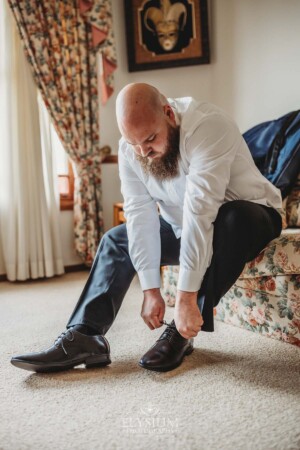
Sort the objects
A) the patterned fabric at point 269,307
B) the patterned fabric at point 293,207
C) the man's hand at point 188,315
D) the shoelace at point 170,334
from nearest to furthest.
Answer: the man's hand at point 188,315 < the shoelace at point 170,334 < the patterned fabric at point 269,307 < the patterned fabric at point 293,207

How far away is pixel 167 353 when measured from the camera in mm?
1592

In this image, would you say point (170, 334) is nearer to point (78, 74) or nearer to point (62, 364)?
point (62, 364)

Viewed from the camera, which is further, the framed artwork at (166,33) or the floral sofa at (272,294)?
the framed artwork at (166,33)

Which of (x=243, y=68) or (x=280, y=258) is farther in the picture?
(x=243, y=68)

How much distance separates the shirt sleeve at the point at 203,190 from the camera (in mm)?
1465

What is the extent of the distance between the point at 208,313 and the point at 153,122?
0.59 metres

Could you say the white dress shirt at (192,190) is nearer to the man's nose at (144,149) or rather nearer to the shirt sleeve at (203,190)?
the shirt sleeve at (203,190)

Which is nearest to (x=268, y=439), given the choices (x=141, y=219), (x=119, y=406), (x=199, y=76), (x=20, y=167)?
(x=119, y=406)

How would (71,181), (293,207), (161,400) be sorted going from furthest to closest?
(71,181)
(293,207)
(161,400)

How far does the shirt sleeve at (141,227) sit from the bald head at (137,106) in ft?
0.87

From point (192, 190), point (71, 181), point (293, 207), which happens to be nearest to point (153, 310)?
point (192, 190)

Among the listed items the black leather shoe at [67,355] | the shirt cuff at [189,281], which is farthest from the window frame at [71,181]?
the shirt cuff at [189,281]

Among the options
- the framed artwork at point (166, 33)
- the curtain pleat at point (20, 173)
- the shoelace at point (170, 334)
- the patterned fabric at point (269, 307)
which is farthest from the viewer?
the framed artwork at point (166, 33)

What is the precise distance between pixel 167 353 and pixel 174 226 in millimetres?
445
